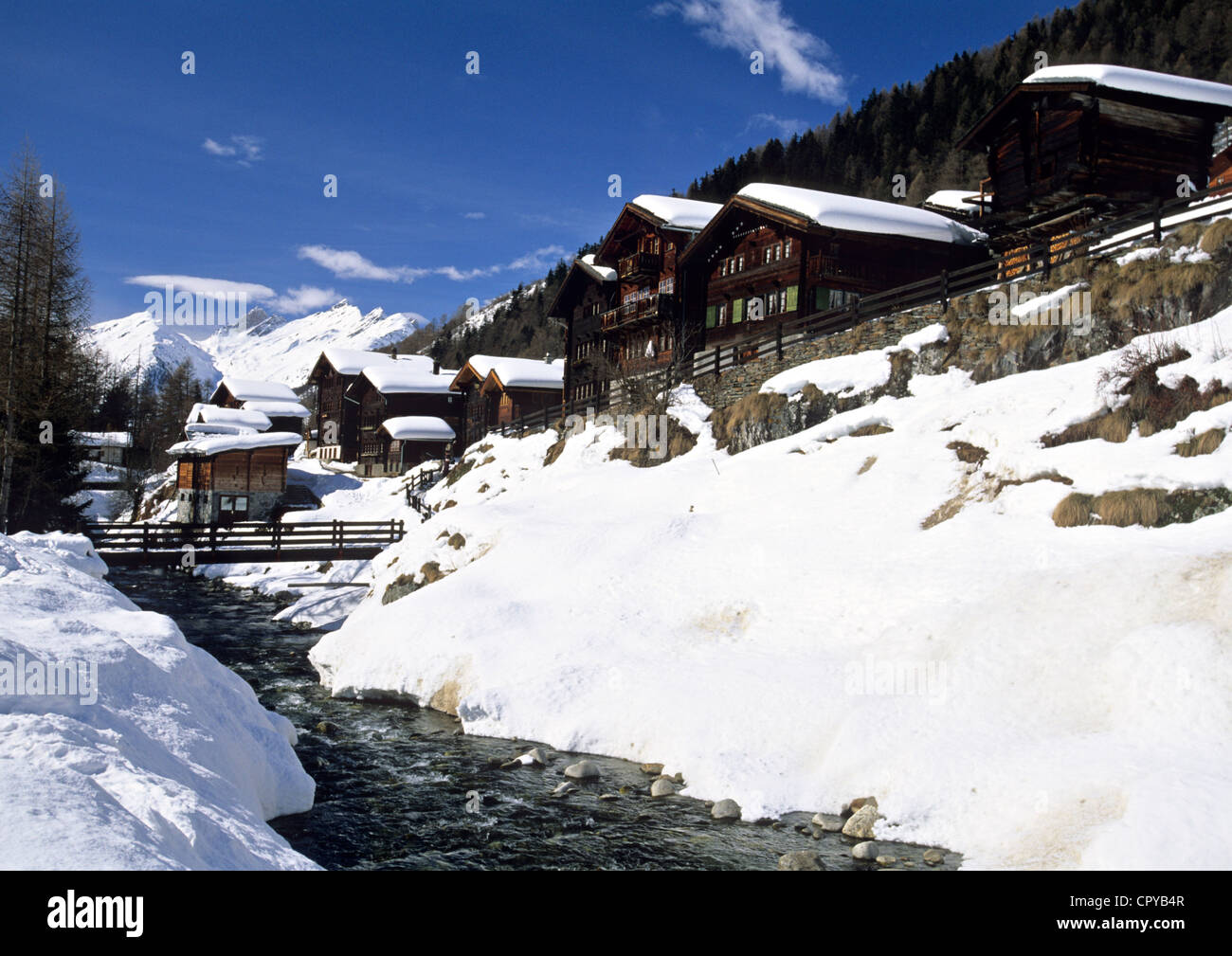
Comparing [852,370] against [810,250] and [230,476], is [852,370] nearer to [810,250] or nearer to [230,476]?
[810,250]

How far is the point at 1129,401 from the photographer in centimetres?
1478

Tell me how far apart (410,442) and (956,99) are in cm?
7037

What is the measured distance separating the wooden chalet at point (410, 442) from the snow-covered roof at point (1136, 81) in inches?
1779

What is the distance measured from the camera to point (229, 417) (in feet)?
216

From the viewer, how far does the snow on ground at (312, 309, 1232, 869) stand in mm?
8609

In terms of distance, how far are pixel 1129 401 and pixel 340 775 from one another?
15.1m

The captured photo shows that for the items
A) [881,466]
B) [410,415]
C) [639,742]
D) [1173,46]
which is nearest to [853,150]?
[1173,46]

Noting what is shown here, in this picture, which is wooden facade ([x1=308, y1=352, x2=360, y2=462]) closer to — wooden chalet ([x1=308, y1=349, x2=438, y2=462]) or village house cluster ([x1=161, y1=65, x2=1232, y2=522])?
wooden chalet ([x1=308, y1=349, x2=438, y2=462])

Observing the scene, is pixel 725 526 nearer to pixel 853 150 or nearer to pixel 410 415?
pixel 410 415

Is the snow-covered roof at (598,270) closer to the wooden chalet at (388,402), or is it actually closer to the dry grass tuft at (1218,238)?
the wooden chalet at (388,402)

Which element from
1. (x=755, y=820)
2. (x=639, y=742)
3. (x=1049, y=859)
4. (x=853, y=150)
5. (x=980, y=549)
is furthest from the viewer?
(x=853, y=150)

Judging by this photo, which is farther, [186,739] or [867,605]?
[867,605]

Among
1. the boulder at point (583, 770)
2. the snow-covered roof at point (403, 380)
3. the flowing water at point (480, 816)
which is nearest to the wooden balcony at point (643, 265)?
the snow-covered roof at point (403, 380)

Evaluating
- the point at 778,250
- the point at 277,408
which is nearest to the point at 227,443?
the point at 277,408
